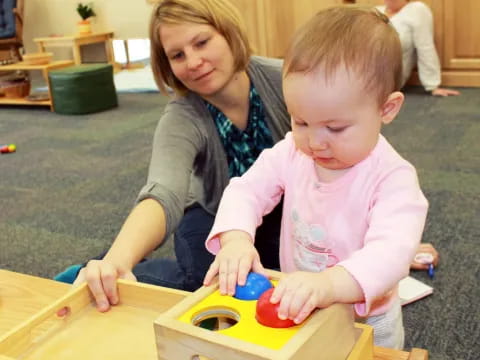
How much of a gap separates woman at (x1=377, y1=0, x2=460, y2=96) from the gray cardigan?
201cm

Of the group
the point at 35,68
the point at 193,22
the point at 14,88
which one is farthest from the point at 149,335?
the point at 14,88

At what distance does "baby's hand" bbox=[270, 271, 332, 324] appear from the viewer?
0.52 metres

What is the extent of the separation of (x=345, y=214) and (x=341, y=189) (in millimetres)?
31

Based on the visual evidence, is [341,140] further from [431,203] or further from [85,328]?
[431,203]

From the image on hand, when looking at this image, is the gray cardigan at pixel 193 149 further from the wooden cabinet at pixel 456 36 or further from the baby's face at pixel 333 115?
the wooden cabinet at pixel 456 36

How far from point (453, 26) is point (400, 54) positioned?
275 cm

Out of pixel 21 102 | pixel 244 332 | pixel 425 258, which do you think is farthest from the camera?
pixel 21 102

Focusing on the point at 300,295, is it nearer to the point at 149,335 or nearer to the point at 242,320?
the point at 242,320

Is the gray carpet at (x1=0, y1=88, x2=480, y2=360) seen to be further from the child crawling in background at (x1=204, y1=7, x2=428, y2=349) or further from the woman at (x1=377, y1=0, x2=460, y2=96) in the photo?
the child crawling in background at (x1=204, y1=7, x2=428, y2=349)

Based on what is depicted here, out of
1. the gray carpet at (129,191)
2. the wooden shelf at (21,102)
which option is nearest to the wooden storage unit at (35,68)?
the wooden shelf at (21,102)

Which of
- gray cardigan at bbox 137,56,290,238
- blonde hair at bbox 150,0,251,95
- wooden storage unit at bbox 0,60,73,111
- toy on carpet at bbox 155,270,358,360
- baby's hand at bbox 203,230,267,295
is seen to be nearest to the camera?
toy on carpet at bbox 155,270,358,360

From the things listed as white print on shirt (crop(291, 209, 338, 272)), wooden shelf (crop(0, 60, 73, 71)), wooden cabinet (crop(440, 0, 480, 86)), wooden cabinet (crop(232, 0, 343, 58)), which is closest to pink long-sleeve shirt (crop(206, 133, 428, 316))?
white print on shirt (crop(291, 209, 338, 272))

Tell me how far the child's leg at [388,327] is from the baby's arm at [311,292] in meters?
0.21

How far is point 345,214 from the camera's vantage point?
0.73 m
